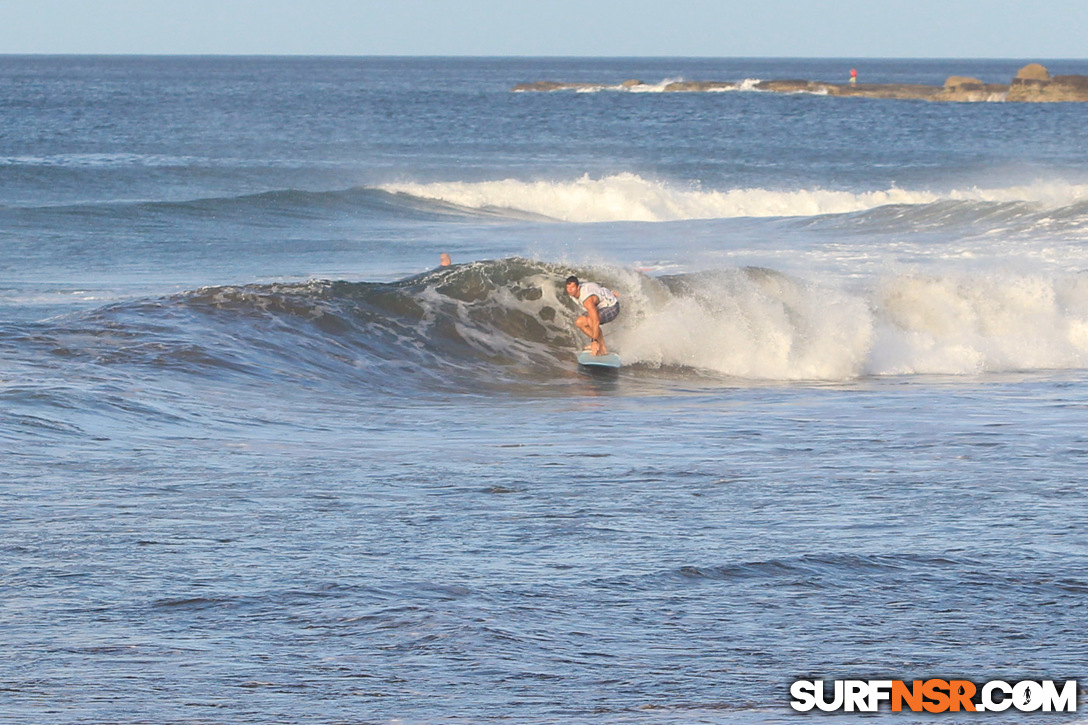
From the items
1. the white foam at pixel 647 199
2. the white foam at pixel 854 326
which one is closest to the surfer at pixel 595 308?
the white foam at pixel 854 326

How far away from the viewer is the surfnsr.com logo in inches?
178

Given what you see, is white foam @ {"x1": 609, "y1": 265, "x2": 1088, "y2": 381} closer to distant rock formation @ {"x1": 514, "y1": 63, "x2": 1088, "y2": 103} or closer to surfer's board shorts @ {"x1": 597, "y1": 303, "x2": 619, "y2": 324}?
surfer's board shorts @ {"x1": 597, "y1": 303, "x2": 619, "y2": 324}

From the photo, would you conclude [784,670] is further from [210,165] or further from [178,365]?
[210,165]

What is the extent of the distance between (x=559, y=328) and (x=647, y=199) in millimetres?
19734

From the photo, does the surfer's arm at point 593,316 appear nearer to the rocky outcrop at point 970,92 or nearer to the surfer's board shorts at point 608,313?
the surfer's board shorts at point 608,313

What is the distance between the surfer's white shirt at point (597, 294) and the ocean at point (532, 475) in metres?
0.65

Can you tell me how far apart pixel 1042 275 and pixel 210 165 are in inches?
1126

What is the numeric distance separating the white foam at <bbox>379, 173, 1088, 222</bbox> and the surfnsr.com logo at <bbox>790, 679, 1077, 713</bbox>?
28510 mm

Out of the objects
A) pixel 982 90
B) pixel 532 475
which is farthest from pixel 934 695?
pixel 982 90

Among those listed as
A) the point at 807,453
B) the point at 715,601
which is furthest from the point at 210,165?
the point at 715,601

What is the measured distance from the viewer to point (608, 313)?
14086 mm

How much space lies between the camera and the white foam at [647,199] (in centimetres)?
3359

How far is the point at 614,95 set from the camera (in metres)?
104

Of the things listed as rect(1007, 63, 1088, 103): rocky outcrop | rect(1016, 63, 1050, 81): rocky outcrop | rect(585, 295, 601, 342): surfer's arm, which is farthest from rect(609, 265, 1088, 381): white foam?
rect(1016, 63, 1050, 81): rocky outcrop
